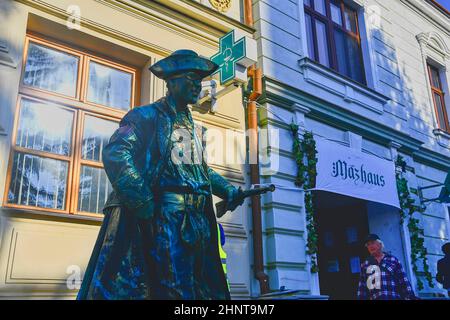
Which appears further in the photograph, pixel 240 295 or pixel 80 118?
pixel 240 295

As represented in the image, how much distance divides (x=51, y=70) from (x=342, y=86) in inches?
195

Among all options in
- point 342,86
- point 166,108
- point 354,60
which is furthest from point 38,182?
point 354,60

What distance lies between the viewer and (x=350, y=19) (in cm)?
906

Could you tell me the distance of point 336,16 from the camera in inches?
343

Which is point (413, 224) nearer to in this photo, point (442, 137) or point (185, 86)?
point (442, 137)

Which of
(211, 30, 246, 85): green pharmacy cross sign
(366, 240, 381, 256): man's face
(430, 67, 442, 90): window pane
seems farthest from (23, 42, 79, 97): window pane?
(430, 67, 442, 90): window pane

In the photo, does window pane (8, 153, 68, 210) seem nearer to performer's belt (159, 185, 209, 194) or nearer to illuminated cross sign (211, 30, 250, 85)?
illuminated cross sign (211, 30, 250, 85)

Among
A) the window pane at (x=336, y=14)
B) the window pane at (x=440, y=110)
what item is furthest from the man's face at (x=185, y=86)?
the window pane at (x=440, y=110)

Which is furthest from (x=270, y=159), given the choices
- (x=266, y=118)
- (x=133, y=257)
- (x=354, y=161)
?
(x=133, y=257)

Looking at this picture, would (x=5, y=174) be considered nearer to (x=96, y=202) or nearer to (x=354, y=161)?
(x=96, y=202)

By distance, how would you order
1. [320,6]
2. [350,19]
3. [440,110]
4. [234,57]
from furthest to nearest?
[440,110]
[350,19]
[320,6]
[234,57]

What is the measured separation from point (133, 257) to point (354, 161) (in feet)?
17.4

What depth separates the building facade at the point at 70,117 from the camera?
13.1ft

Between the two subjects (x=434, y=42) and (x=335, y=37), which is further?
(x=434, y=42)
